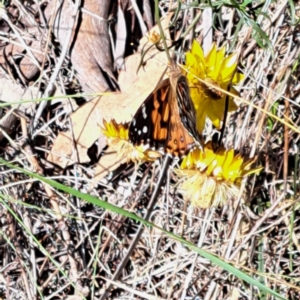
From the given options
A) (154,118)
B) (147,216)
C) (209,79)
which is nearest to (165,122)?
(154,118)

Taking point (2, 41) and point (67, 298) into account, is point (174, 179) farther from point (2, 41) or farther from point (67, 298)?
point (2, 41)

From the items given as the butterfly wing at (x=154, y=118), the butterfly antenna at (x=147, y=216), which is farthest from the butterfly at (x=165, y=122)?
the butterfly antenna at (x=147, y=216)

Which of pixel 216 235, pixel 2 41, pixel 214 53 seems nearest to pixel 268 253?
pixel 216 235

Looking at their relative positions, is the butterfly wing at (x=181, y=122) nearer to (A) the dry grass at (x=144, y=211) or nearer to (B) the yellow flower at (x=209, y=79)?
(B) the yellow flower at (x=209, y=79)

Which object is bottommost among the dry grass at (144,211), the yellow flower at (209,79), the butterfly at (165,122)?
the dry grass at (144,211)

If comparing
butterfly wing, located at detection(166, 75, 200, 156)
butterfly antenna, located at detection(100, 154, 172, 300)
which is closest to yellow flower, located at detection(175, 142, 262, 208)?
butterfly wing, located at detection(166, 75, 200, 156)

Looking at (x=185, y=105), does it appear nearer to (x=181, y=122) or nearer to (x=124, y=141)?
(x=181, y=122)

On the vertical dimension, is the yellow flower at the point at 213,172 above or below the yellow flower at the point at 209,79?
below
